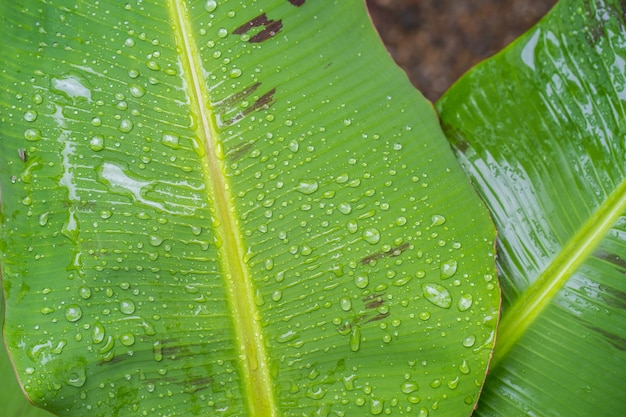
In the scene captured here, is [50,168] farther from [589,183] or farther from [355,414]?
[589,183]

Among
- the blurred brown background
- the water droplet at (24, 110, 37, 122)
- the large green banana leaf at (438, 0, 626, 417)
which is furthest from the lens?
the blurred brown background

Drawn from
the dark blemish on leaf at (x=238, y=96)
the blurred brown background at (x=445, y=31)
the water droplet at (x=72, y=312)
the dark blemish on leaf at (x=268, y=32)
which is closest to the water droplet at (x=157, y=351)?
the water droplet at (x=72, y=312)

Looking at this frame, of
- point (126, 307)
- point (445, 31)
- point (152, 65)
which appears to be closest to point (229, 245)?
point (126, 307)

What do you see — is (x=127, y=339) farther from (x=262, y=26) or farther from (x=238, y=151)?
(x=262, y=26)

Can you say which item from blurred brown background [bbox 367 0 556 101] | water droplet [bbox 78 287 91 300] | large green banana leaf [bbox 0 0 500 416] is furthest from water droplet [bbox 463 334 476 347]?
blurred brown background [bbox 367 0 556 101]

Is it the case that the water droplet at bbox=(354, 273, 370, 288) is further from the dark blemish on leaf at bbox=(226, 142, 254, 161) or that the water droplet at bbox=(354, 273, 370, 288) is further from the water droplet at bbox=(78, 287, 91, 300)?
the water droplet at bbox=(78, 287, 91, 300)

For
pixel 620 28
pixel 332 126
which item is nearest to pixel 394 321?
pixel 332 126
